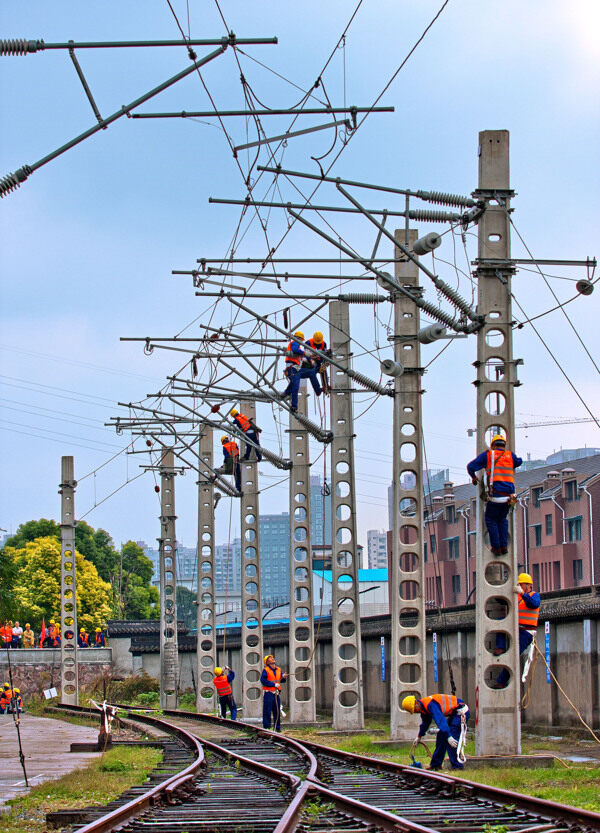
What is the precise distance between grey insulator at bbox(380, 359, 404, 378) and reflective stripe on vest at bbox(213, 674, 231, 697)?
13761 millimetres

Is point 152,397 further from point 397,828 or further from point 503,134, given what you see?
point 397,828

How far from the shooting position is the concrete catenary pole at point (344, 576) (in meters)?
32.1

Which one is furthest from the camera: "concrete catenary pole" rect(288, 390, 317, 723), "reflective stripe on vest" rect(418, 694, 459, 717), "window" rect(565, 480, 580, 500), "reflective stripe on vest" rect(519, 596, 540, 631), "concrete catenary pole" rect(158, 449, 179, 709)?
"window" rect(565, 480, 580, 500)

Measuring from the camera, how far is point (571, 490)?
85.5 m

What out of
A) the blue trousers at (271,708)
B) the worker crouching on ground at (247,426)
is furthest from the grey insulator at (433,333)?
the worker crouching on ground at (247,426)

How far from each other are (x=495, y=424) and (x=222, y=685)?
741 inches

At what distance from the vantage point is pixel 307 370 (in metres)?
33.8

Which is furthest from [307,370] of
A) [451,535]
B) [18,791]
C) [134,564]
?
[134,564]

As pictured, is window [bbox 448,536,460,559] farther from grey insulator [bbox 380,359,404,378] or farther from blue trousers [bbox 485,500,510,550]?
blue trousers [bbox 485,500,510,550]

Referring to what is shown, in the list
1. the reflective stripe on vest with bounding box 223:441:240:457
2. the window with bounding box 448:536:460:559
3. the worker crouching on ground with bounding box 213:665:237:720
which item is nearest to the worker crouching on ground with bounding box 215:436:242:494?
the reflective stripe on vest with bounding box 223:441:240:457

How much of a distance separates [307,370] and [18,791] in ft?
57.1

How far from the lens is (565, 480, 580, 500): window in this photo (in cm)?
8471

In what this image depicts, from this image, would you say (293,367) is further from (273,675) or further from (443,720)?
(443,720)

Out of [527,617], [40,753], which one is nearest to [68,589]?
[40,753]
